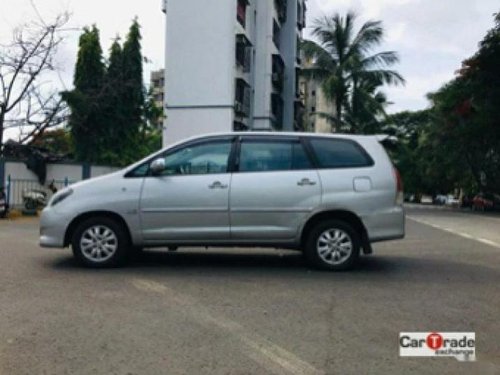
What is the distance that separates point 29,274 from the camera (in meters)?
7.19

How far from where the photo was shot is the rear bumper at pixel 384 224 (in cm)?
751

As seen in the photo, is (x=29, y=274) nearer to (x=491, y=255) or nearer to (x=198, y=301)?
(x=198, y=301)

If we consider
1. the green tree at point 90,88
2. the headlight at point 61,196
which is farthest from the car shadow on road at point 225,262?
the green tree at point 90,88

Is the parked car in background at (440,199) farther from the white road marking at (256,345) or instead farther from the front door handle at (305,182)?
the white road marking at (256,345)

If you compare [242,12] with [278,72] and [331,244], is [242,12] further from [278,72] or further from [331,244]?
[331,244]

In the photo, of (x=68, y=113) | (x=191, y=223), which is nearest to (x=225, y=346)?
(x=191, y=223)

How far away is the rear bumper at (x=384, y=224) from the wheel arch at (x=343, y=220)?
0.27 feet

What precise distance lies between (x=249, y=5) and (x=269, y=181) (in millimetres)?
29039

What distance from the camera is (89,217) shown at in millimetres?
7562

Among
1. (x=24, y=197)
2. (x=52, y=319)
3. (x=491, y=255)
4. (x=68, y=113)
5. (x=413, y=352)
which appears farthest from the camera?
(x=68, y=113)

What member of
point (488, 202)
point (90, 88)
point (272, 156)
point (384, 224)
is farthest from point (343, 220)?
point (488, 202)

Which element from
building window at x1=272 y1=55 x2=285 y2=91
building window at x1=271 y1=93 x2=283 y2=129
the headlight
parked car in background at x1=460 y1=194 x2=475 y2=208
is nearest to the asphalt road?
the headlight

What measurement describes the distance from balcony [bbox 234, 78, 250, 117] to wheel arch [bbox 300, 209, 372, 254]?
2346 centimetres

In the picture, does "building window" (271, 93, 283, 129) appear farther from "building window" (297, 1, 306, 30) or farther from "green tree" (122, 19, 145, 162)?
"green tree" (122, 19, 145, 162)
